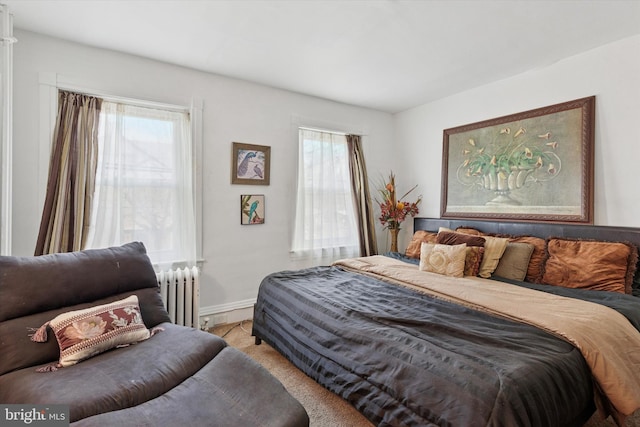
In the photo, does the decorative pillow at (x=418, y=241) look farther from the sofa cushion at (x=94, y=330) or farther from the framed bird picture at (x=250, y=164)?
the sofa cushion at (x=94, y=330)

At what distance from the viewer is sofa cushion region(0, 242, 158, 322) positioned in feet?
5.29

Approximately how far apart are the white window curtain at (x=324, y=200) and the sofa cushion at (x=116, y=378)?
6.85ft

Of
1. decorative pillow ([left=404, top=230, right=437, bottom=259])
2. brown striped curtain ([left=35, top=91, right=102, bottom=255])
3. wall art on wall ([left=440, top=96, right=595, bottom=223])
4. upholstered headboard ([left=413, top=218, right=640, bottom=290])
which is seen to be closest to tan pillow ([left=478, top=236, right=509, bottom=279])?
upholstered headboard ([left=413, top=218, right=640, bottom=290])

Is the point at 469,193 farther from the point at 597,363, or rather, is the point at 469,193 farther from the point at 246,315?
the point at 246,315

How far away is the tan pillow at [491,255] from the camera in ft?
8.91

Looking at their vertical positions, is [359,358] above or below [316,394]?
above

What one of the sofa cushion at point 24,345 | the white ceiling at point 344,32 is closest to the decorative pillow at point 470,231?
the white ceiling at point 344,32

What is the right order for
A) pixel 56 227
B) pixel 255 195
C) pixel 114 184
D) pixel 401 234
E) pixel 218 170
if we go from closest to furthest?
pixel 56 227
pixel 114 184
pixel 218 170
pixel 255 195
pixel 401 234

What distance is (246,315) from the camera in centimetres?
334

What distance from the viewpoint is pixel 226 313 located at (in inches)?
126

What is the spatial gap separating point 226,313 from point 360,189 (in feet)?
7.21

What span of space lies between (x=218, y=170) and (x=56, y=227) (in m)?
1.38

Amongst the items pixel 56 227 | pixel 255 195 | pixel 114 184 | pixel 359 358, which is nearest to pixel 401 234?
pixel 255 195

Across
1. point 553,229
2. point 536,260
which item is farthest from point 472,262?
point 553,229
